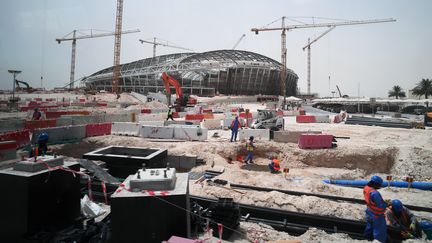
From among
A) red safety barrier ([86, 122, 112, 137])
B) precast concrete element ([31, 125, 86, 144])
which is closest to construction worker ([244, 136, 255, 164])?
red safety barrier ([86, 122, 112, 137])

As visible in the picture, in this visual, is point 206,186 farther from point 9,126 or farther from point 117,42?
point 117,42

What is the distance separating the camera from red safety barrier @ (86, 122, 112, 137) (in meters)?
16.6

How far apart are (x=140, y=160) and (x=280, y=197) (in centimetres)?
382

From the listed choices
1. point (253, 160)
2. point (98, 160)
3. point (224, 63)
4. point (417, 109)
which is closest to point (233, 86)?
point (224, 63)

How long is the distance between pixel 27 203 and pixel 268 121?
680 inches

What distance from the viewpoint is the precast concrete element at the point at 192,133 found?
16938 mm

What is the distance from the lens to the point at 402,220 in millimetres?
5297

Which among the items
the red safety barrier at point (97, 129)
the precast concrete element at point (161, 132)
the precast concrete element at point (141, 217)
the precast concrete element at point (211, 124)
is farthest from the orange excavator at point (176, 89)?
the precast concrete element at point (141, 217)

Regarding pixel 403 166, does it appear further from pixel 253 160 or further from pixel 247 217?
pixel 247 217

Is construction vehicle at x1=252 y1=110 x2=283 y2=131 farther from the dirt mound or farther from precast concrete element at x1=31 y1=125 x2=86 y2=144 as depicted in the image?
precast concrete element at x1=31 y1=125 x2=86 y2=144

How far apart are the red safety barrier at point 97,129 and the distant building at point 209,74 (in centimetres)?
5539

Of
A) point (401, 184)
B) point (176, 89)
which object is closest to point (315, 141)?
point (401, 184)

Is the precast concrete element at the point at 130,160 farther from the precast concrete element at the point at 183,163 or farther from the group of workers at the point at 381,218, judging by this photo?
the group of workers at the point at 381,218

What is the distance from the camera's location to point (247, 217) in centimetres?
522
